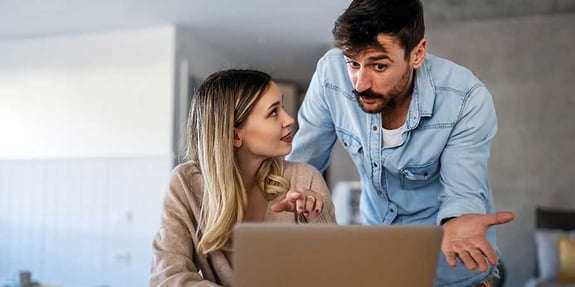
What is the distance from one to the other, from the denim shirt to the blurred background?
100 centimetres

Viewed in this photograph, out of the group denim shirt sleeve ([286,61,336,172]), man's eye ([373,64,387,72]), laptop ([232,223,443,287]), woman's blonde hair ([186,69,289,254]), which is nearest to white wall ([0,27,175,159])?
denim shirt sleeve ([286,61,336,172])

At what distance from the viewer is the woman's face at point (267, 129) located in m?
0.85

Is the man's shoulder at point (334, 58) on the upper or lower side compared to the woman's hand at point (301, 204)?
upper

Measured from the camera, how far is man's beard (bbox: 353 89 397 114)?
0.82m

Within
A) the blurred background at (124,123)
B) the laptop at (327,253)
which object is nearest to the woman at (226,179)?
the laptop at (327,253)

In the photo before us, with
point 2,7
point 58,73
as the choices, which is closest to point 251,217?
point 2,7

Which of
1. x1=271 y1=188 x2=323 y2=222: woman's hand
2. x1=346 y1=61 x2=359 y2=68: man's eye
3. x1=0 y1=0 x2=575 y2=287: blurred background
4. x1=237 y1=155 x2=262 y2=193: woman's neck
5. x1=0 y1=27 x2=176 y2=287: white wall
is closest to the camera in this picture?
x1=271 y1=188 x2=323 y2=222: woman's hand

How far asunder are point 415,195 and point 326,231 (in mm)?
515

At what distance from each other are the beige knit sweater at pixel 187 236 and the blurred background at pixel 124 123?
43.9 inches

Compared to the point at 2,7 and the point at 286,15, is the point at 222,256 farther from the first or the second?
the point at 2,7

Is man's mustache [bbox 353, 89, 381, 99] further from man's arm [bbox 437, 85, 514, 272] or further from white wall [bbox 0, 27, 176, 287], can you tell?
white wall [bbox 0, 27, 176, 287]

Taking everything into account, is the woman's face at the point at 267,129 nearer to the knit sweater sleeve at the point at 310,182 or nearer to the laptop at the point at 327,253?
the knit sweater sleeve at the point at 310,182

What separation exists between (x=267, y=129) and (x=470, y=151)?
31cm

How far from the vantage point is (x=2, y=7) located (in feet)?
8.48
